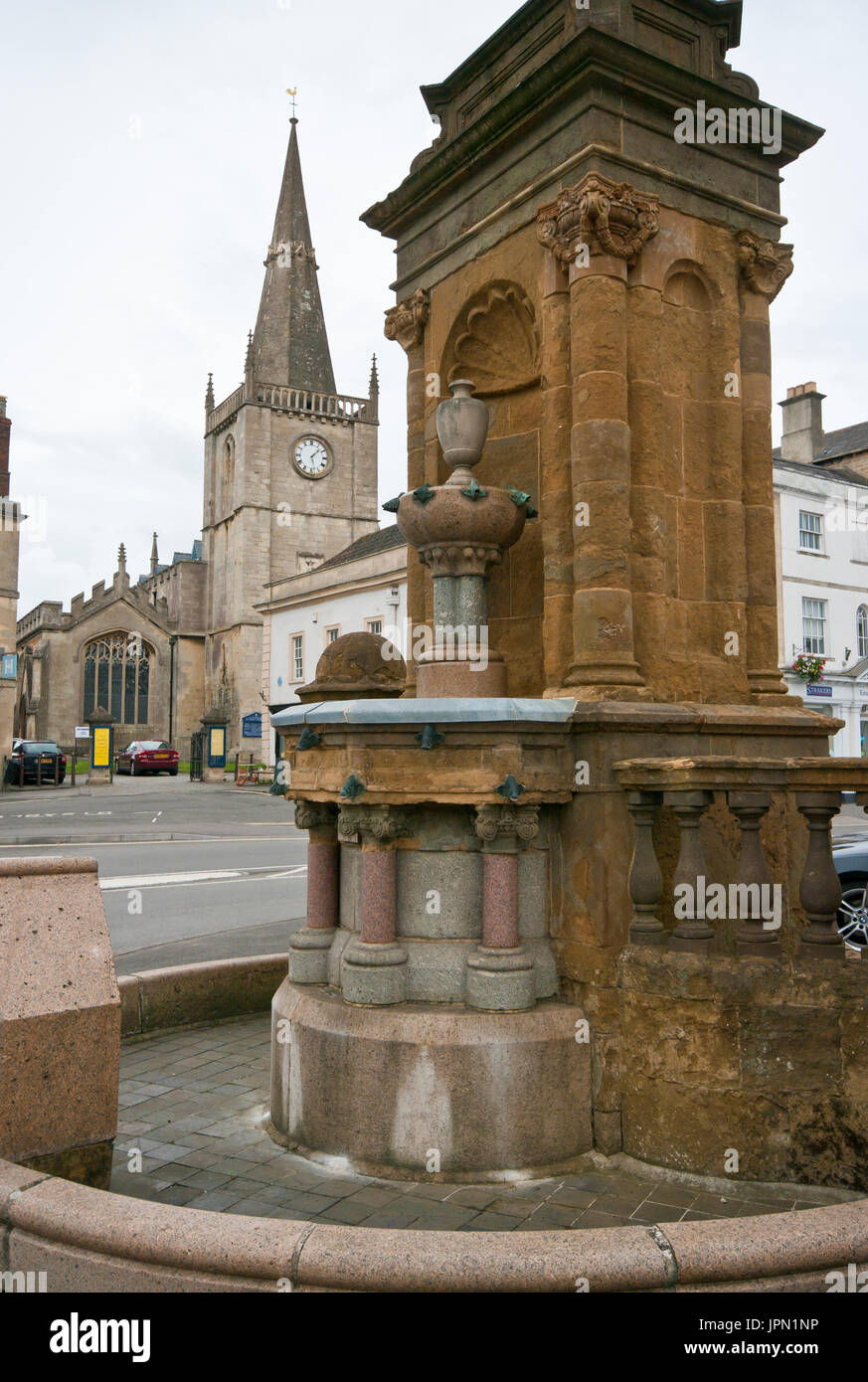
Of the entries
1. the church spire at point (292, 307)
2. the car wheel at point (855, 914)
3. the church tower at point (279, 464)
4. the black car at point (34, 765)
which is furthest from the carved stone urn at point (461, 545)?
the church spire at point (292, 307)

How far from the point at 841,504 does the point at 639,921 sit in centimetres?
3251

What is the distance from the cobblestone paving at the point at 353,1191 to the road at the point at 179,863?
57.0 inches

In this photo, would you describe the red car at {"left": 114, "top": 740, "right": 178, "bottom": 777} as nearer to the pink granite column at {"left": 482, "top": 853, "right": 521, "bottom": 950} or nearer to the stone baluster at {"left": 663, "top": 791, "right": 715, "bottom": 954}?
the pink granite column at {"left": 482, "top": 853, "right": 521, "bottom": 950}

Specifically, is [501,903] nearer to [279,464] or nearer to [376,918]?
[376,918]

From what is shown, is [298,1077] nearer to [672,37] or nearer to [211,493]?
[672,37]

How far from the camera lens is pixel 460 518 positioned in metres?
5.53

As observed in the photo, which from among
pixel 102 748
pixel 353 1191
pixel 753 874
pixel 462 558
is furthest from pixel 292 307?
pixel 353 1191

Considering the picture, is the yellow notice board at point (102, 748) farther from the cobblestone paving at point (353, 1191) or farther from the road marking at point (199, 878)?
the cobblestone paving at point (353, 1191)

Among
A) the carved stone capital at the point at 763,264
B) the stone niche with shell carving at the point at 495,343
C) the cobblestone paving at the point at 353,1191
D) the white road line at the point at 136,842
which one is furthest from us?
the white road line at the point at 136,842

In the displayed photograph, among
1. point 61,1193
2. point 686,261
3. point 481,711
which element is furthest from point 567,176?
point 61,1193

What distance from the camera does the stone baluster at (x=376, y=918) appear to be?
477cm

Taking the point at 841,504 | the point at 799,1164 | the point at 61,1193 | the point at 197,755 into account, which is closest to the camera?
the point at 61,1193

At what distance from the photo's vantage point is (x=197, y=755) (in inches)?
1919

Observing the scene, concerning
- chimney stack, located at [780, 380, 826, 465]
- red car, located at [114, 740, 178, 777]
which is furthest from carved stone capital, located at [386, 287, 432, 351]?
red car, located at [114, 740, 178, 777]
